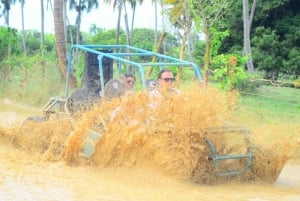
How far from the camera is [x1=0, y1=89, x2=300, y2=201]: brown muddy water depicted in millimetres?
8492

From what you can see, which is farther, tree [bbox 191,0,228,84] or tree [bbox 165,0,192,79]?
tree [bbox 165,0,192,79]

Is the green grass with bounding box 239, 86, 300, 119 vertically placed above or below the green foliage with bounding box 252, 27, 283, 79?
below

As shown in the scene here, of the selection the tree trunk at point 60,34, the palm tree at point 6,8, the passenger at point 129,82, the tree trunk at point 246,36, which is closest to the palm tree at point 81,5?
the palm tree at point 6,8

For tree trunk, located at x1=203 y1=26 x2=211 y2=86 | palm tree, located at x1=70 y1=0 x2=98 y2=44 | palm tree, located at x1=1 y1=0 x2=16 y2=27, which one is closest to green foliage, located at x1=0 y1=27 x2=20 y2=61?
tree trunk, located at x1=203 y1=26 x2=211 y2=86

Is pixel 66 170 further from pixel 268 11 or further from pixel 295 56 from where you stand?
pixel 268 11

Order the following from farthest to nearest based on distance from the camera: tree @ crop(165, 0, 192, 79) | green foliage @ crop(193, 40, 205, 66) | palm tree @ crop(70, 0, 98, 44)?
palm tree @ crop(70, 0, 98, 44)
green foliage @ crop(193, 40, 205, 66)
tree @ crop(165, 0, 192, 79)

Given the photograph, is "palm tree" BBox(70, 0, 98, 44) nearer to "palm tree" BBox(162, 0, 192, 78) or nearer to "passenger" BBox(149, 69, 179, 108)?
"palm tree" BBox(162, 0, 192, 78)

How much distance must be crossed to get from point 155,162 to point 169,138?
1.34 feet

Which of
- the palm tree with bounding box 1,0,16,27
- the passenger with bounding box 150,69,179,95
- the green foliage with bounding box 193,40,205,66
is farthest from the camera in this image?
the palm tree with bounding box 1,0,16,27

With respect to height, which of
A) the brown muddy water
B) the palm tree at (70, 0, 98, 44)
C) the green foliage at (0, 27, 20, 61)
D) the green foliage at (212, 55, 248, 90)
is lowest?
the brown muddy water

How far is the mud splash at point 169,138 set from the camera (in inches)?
348

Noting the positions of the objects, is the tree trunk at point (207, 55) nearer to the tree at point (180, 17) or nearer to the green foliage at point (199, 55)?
the tree at point (180, 17)

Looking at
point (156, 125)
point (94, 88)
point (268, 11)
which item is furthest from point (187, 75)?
point (268, 11)

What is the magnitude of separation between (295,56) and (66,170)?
17.5 m
